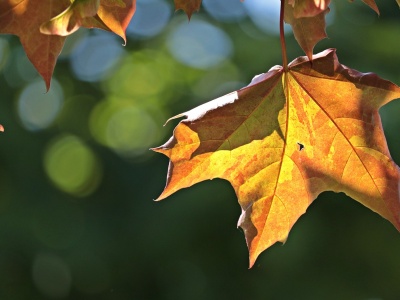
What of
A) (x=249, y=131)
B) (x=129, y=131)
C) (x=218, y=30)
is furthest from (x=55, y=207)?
(x=249, y=131)

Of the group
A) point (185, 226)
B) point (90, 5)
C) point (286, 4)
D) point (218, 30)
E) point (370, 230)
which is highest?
point (90, 5)

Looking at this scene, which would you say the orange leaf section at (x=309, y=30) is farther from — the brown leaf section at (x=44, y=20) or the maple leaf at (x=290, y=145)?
the brown leaf section at (x=44, y=20)

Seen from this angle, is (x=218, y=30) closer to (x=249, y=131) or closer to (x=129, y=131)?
(x=129, y=131)

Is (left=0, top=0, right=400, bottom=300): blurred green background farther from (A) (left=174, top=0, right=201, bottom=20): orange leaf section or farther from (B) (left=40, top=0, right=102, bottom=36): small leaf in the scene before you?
(B) (left=40, top=0, right=102, bottom=36): small leaf

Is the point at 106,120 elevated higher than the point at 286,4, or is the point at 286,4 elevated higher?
the point at 286,4

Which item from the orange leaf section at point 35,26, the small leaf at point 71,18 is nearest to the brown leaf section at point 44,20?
the orange leaf section at point 35,26

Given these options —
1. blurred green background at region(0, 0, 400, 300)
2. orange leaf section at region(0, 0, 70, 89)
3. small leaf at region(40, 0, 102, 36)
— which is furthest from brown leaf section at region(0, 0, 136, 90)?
blurred green background at region(0, 0, 400, 300)
